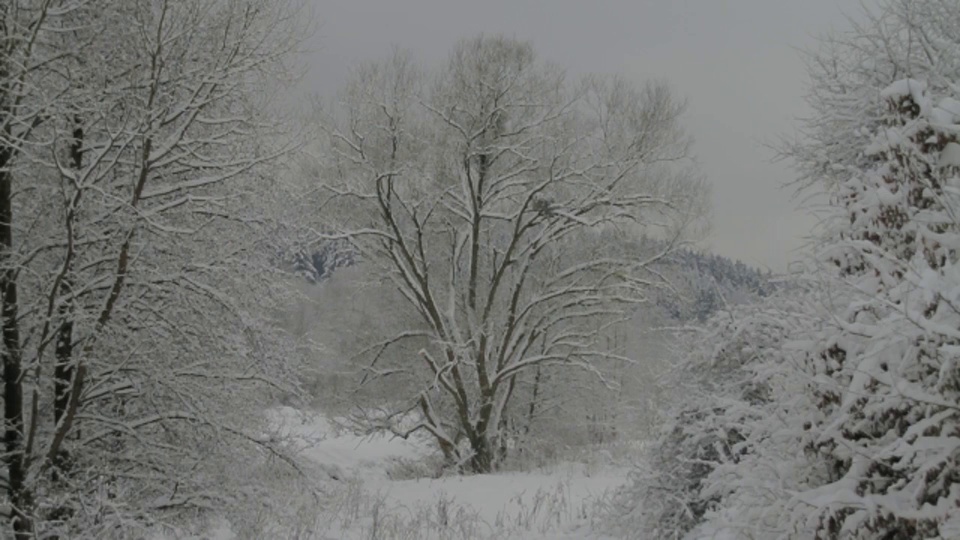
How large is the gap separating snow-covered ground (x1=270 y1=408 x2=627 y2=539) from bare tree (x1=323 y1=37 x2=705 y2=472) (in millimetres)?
3609

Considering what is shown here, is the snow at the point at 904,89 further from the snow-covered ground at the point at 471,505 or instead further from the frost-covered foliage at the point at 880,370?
the snow-covered ground at the point at 471,505

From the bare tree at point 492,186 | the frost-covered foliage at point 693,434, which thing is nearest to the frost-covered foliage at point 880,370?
the frost-covered foliage at point 693,434

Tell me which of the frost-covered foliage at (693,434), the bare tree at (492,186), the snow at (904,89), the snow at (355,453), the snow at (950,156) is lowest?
the snow at (355,453)

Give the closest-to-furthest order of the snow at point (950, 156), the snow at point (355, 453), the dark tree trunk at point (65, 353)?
the snow at point (950, 156)
the dark tree trunk at point (65, 353)
the snow at point (355, 453)

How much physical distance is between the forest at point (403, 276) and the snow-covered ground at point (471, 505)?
9 centimetres

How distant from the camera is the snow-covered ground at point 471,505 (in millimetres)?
7910

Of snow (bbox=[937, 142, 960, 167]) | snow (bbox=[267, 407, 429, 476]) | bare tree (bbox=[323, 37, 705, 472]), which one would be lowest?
snow (bbox=[267, 407, 429, 476])

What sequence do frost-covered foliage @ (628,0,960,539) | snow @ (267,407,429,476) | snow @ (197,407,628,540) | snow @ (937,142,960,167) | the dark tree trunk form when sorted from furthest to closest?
snow @ (267,407,429,476)
snow @ (197,407,628,540)
the dark tree trunk
snow @ (937,142,960,167)
frost-covered foliage @ (628,0,960,539)

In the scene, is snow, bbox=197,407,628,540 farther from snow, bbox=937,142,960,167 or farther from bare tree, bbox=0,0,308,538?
snow, bbox=937,142,960,167

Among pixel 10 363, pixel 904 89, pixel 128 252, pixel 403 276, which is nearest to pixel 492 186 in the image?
pixel 403 276

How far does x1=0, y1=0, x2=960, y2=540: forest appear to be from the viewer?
271cm

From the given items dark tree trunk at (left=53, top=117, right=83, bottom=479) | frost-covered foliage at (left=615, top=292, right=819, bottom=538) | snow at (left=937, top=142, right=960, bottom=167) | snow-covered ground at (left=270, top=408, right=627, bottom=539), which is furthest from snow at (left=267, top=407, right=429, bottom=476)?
snow at (left=937, top=142, right=960, bottom=167)

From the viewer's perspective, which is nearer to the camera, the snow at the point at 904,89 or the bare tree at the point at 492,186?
the snow at the point at 904,89

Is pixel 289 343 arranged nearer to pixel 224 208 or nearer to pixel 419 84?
pixel 224 208
